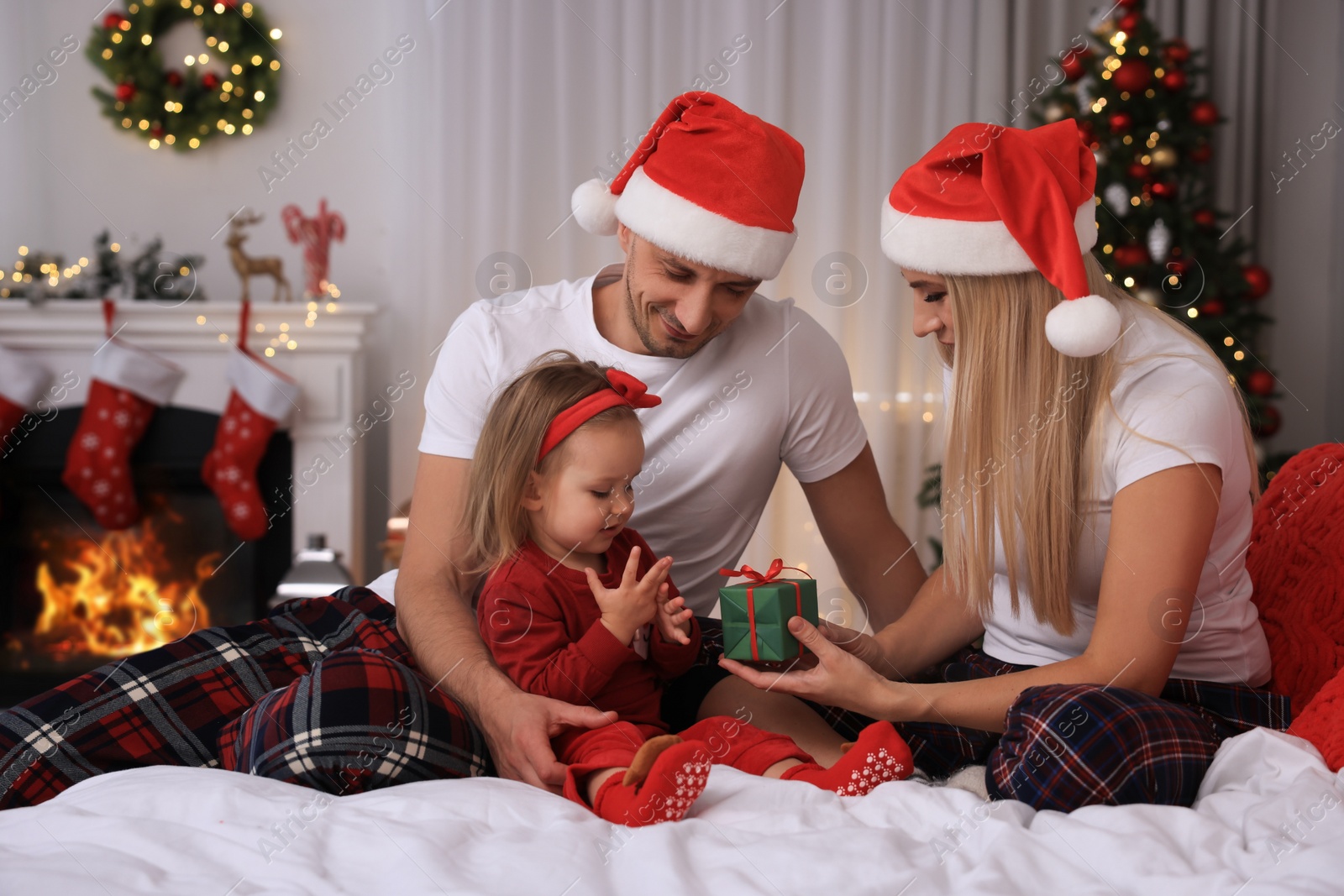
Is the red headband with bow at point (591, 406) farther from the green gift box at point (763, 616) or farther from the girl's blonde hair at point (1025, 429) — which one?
the girl's blonde hair at point (1025, 429)

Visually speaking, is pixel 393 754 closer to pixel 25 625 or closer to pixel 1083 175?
pixel 1083 175

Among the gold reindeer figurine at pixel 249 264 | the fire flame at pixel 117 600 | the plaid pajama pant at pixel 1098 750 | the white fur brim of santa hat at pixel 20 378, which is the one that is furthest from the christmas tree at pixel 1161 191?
the white fur brim of santa hat at pixel 20 378

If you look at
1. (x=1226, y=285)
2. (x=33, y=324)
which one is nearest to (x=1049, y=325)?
(x=1226, y=285)

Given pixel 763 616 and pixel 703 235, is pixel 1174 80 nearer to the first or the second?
pixel 703 235

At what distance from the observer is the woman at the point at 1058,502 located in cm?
121

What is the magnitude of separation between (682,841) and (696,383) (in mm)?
920

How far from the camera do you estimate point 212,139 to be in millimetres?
3529

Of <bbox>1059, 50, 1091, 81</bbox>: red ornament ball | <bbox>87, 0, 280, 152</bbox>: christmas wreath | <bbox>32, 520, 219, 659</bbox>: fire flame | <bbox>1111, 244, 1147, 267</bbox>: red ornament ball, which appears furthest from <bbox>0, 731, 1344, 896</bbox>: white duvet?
<bbox>87, 0, 280, 152</bbox>: christmas wreath

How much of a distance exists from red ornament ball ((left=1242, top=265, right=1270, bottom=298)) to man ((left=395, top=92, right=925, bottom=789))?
1930mm

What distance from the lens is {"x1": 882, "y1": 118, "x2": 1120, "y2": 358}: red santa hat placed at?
1298 millimetres

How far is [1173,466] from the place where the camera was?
1.23 metres

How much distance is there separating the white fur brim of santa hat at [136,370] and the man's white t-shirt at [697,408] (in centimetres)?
175

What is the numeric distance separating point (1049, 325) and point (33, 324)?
2.96m

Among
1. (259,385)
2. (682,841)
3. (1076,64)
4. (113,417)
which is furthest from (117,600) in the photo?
(1076,64)
